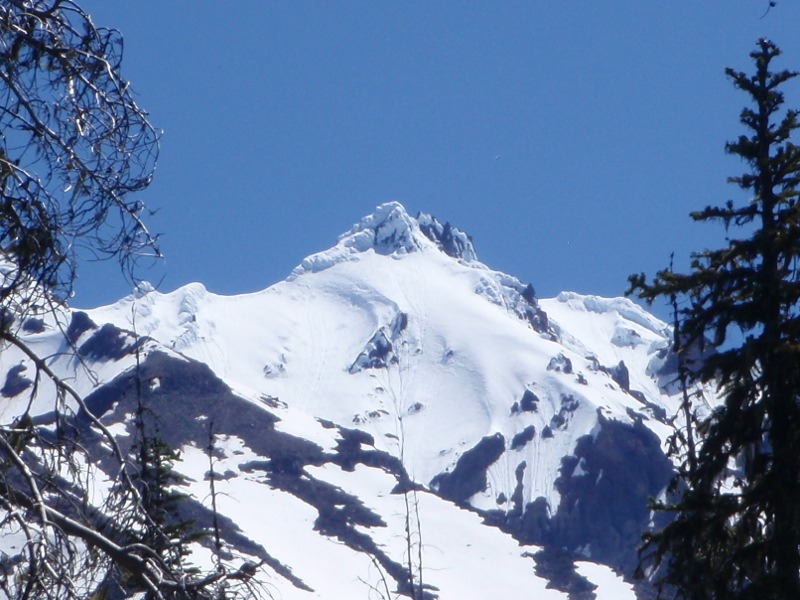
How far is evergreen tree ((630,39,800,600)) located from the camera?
42.0 ft

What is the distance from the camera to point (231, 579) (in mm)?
5836

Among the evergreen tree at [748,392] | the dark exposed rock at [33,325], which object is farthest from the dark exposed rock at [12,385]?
the evergreen tree at [748,392]

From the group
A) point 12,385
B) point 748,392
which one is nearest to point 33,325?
point 12,385

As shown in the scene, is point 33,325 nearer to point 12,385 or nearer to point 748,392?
point 12,385

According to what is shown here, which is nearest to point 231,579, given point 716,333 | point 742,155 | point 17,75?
point 17,75

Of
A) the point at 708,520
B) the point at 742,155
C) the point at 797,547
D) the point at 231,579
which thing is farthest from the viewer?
the point at 742,155

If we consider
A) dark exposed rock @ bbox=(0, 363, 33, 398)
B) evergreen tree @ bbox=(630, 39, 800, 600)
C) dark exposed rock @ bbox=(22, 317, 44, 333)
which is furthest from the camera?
evergreen tree @ bbox=(630, 39, 800, 600)

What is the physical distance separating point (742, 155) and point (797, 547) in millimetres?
5035

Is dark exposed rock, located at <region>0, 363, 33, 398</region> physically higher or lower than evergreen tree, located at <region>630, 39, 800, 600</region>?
lower

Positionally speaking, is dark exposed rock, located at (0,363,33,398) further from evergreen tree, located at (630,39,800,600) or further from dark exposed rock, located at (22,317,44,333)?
evergreen tree, located at (630,39,800,600)

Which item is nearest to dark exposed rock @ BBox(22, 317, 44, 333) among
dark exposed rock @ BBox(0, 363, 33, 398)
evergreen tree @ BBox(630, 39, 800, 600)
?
dark exposed rock @ BBox(0, 363, 33, 398)

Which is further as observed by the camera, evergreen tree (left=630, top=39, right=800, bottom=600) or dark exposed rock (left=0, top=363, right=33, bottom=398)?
evergreen tree (left=630, top=39, right=800, bottom=600)

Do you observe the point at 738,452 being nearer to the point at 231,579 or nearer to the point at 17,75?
the point at 231,579

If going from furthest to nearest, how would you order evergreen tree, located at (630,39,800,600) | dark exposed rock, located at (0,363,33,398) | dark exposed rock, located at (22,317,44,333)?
evergreen tree, located at (630,39,800,600), dark exposed rock, located at (0,363,33,398), dark exposed rock, located at (22,317,44,333)
